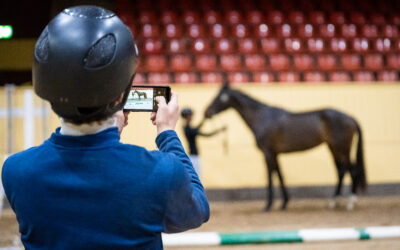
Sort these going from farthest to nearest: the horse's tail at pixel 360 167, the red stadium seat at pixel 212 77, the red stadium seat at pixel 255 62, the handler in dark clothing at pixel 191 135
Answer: the red stadium seat at pixel 255 62 → the red stadium seat at pixel 212 77 → the horse's tail at pixel 360 167 → the handler in dark clothing at pixel 191 135

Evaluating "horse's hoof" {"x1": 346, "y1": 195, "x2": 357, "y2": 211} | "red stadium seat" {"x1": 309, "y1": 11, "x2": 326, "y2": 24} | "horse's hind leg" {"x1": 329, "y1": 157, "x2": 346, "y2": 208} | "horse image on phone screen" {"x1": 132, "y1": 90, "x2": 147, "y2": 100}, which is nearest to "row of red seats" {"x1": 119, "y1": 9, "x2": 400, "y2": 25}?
"red stadium seat" {"x1": 309, "y1": 11, "x2": 326, "y2": 24}

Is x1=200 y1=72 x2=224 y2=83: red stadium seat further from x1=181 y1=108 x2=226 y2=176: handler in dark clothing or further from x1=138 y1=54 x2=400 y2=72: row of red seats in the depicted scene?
x1=181 y1=108 x2=226 y2=176: handler in dark clothing

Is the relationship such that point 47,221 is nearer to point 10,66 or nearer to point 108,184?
point 108,184

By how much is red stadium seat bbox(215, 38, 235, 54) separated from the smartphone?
8.42 meters

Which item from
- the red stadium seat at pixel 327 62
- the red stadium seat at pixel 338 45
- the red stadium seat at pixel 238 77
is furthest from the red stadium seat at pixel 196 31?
the red stadium seat at pixel 338 45

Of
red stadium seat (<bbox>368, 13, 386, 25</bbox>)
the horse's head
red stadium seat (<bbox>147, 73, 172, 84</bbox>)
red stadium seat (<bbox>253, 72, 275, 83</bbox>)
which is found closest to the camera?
the horse's head

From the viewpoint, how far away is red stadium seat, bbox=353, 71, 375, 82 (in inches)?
364

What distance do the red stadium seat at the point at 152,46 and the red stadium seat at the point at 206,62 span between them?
792mm

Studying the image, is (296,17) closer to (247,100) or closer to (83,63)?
(247,100)

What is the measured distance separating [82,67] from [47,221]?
29cm

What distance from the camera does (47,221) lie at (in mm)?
854

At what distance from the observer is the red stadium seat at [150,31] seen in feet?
31.8

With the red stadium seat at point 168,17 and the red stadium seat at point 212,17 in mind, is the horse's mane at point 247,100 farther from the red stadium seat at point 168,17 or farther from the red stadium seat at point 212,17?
the red stadium seat at point 168,17

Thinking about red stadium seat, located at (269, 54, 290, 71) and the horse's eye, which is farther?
red stadium seat, located at (269, 54, 290, 71)
